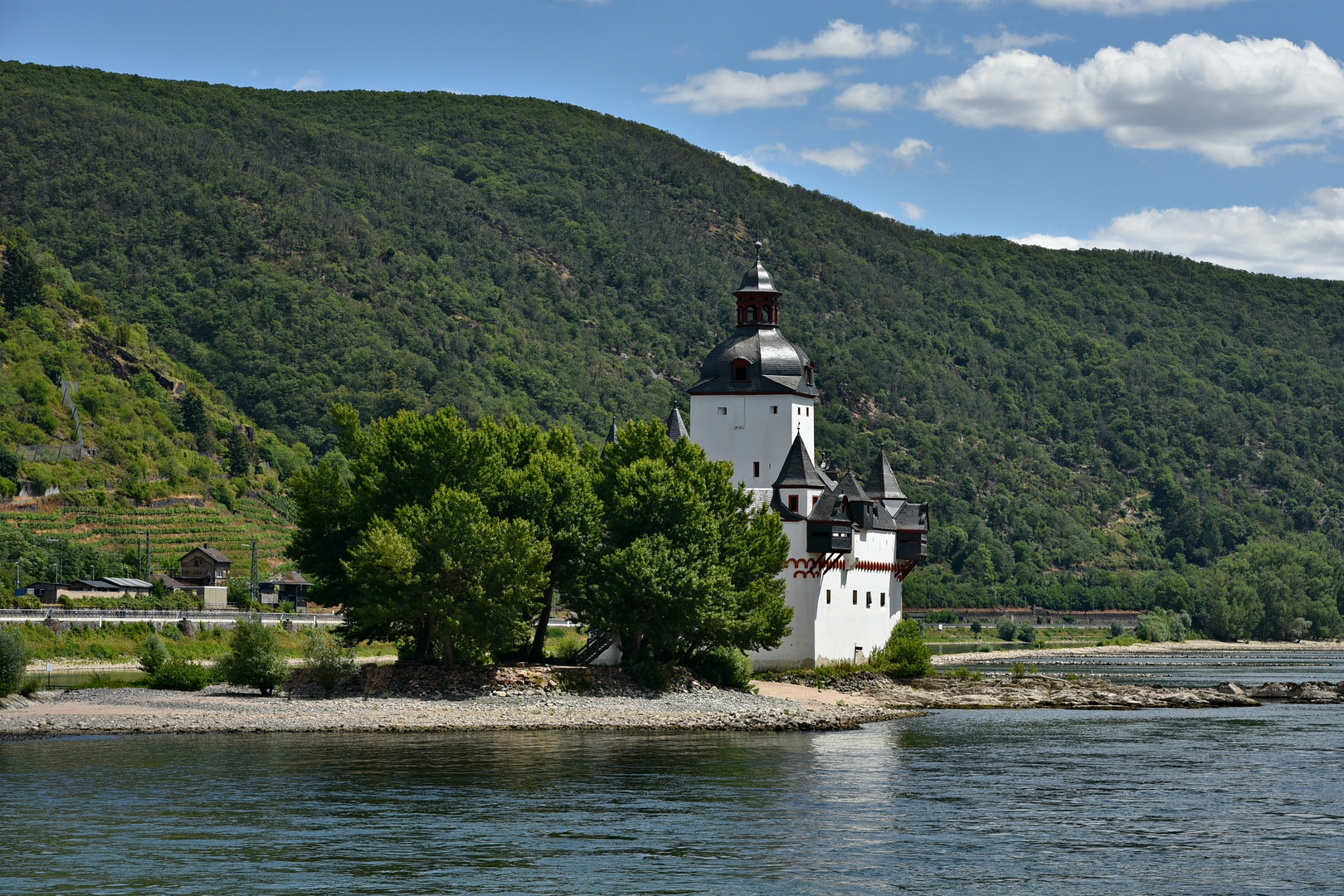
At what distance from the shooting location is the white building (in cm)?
7638

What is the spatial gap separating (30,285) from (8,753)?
13435cm

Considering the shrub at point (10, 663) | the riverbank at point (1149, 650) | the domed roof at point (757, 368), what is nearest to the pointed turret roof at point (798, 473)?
the domed roof at point (757, 368)

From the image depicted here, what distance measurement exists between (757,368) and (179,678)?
3249 cm

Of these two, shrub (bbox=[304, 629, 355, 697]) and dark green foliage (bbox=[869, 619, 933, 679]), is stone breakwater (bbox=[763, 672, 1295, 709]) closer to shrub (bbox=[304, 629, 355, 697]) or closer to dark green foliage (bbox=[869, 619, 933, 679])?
dark green foliage (bbox=[869, 619, 933, 679])

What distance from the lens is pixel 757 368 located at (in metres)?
80.9

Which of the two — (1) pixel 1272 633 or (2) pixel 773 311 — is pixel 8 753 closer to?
(2) pixel 773 311

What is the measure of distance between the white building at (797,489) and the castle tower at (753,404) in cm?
4

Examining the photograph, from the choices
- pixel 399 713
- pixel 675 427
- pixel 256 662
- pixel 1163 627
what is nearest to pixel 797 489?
pixel 675 427

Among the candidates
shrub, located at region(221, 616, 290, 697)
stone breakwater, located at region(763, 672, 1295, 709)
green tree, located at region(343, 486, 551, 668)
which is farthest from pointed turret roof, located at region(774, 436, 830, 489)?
shrub, located at region(221, 616, 290, 697)

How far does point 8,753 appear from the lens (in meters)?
47.0

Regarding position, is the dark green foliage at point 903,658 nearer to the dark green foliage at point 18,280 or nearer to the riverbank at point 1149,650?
the riverbank at point 1149,650

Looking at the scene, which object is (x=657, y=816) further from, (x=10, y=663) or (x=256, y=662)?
(x=10, y=663)

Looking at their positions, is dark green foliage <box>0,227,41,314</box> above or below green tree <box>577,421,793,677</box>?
above

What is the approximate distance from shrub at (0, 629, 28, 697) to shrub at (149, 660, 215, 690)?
7.89 metres
